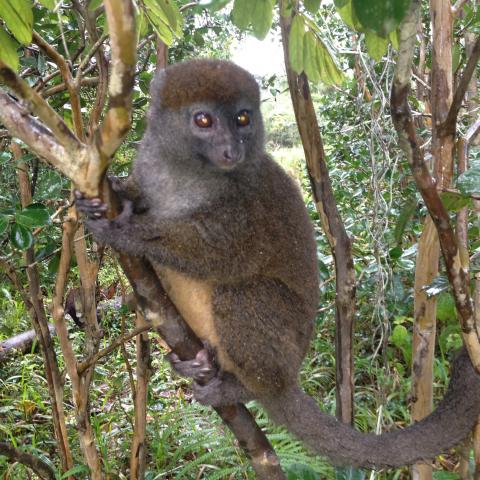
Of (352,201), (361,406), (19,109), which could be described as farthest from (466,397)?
(352,201)

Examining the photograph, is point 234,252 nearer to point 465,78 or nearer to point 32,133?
point 32,133

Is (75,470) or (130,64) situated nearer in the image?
(130,64)

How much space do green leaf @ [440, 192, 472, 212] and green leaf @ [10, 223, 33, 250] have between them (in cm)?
167

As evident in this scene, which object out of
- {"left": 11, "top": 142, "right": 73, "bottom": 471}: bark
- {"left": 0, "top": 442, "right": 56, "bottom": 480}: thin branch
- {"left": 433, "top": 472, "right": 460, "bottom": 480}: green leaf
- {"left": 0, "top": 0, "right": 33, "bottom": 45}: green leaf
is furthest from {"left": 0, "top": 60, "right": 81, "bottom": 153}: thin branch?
{"left": 433, "top": 472, "right": 460, "bottom": 480}: green leaf

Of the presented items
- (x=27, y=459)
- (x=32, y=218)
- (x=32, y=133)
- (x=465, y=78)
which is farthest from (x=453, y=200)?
(x=27, y=459)

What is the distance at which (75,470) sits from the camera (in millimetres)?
3107

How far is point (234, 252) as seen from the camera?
105 inches

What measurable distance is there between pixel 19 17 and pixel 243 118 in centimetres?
117

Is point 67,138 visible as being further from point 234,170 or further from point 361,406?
point 361,406

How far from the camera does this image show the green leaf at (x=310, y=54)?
2.09 meters

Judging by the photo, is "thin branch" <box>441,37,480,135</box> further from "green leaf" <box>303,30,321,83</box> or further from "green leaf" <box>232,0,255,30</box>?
"green leaf" <box>232,0,255,30</box>

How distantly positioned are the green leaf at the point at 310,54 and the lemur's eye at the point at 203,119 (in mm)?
601

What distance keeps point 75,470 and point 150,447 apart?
1224mm

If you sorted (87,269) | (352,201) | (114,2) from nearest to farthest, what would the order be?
1. (114,2)
2. (87,269)
3. (352,201)
